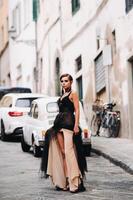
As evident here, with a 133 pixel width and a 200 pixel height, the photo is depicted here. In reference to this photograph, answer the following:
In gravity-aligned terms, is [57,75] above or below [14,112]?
above

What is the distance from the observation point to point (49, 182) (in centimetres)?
1109

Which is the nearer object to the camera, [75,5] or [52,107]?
[52,107]

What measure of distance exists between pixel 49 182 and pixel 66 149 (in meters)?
1.44

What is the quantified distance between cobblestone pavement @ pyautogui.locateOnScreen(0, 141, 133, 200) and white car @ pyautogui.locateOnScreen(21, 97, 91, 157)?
40 centimetres

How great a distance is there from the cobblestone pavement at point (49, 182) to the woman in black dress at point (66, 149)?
0.69 ft

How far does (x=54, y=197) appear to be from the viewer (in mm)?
9398

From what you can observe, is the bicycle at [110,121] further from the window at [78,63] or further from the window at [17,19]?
the window at [17,19]

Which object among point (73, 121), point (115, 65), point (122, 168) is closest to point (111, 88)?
point (115, 65)

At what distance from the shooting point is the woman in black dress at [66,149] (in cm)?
978

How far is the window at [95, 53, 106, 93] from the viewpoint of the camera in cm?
2213

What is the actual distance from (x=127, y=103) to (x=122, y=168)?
659 cm

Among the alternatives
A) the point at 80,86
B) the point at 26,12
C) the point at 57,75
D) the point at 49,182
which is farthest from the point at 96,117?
the point at 26,12

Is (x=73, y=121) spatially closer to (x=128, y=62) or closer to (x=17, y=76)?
(x=128, y=62)

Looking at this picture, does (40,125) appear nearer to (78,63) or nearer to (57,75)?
(78,63)
